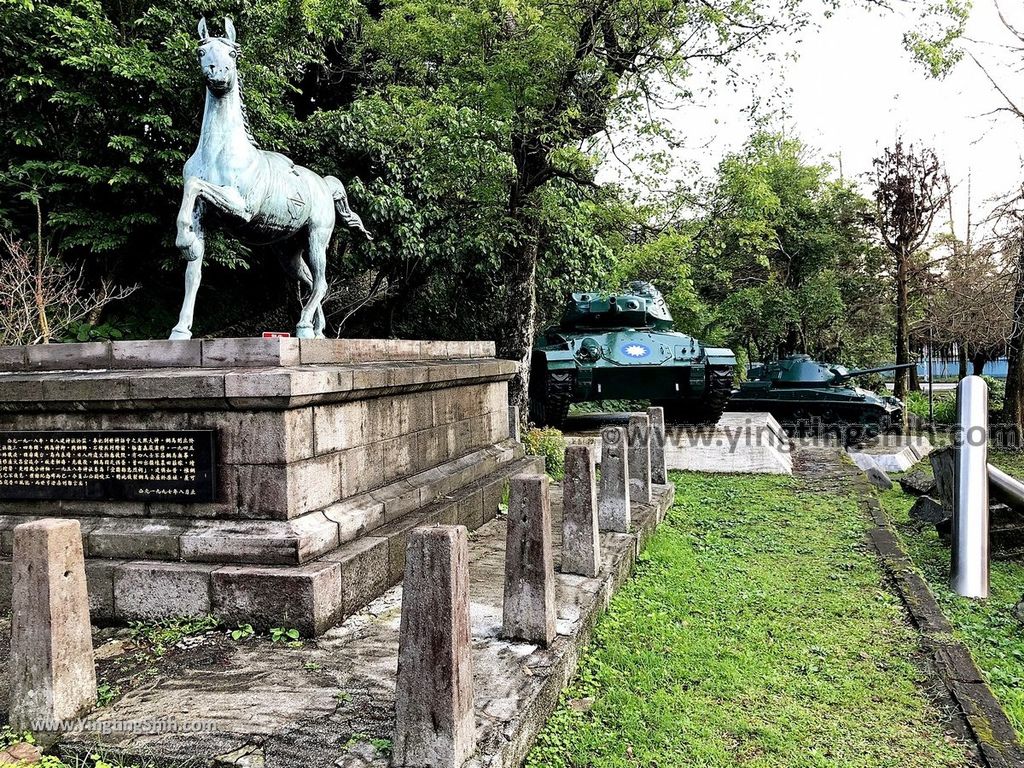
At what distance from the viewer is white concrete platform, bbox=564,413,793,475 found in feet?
39.4

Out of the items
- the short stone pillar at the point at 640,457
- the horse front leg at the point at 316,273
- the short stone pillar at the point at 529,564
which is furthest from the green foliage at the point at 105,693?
the short stone pillar at the point at 640,457

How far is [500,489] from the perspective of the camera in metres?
7.25

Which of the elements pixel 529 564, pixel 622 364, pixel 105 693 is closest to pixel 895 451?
pixel 622 364

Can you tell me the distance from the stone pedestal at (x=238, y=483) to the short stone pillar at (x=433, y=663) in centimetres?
144

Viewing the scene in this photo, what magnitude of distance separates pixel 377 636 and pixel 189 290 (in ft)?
9.14

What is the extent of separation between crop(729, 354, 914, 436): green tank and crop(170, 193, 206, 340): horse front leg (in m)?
15.0

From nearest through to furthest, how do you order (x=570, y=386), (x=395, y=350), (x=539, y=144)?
(x=395, y=350)
(x=539, y=144)
(x=570, y=386)

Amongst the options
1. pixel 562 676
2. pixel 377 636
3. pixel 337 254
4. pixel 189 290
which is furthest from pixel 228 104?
pixel 337 254

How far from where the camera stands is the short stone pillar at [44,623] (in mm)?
2900

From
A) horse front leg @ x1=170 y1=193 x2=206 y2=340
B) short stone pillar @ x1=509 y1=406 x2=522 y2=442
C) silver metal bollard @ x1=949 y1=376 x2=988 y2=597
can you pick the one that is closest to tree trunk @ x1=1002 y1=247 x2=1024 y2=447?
short stone pillar @ x1=509 y1=406 x2=522 y2=442

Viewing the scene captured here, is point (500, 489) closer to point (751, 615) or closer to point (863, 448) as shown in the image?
point (751, 615)

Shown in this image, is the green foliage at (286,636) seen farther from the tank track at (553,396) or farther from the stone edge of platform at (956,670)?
the tank track at (553,396)

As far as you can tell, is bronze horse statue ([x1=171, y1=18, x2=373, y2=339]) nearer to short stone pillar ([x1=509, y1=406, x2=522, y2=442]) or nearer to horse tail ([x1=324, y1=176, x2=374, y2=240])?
horse tail ([x1=324, y1=176, x2=374, y2=240])

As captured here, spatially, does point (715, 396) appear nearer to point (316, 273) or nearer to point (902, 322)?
point (316, 273)
